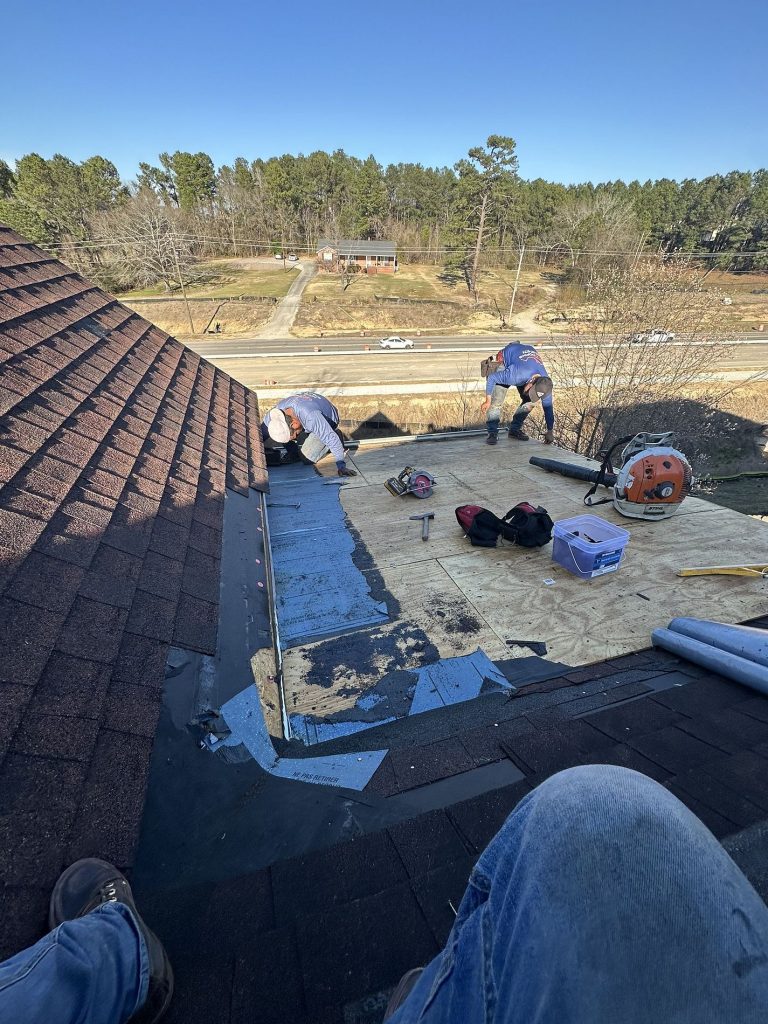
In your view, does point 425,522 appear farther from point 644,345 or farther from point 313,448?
point 644,345

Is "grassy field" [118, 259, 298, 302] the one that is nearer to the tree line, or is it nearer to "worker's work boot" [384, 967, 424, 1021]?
the tree line

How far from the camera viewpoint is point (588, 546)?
3906 millimetres

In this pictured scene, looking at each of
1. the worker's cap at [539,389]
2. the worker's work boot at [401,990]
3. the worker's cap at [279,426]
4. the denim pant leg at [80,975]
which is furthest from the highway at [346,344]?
the worker's work boot at [401,990]

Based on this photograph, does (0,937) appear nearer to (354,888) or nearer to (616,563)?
(354,888)

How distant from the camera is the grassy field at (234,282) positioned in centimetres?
4044

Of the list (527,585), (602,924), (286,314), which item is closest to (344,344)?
(286,314)

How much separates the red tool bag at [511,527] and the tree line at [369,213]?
3398cm

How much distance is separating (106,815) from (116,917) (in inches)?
12.8

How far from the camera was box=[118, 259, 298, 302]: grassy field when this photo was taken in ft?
133

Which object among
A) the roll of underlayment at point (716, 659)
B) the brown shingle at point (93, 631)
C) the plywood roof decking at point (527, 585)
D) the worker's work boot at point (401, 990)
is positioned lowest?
the plywood roof decking at point (527, 585)

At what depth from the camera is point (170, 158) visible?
2261 inches

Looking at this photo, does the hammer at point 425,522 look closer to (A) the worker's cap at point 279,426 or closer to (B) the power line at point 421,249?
(A) the worker's cap at point 279,426

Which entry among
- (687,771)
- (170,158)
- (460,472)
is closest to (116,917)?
(687,771)

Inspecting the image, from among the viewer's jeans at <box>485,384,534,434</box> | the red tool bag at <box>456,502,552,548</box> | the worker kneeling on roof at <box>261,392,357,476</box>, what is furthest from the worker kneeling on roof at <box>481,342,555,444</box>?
the red tool bag at <box>456,502,552,548</box>
